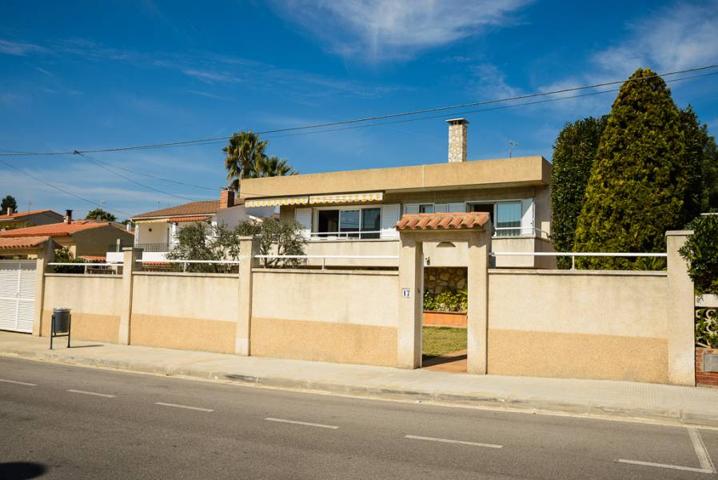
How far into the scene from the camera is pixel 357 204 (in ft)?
99.6

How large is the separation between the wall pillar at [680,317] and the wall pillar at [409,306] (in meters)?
5.18

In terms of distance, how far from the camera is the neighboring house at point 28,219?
190ft

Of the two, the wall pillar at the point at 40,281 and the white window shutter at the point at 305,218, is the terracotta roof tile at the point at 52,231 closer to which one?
the white window shutter at the point at 305,218

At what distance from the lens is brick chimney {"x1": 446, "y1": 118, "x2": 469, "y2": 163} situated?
29.3m

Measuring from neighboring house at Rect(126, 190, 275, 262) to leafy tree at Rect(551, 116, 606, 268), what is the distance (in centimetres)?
1616

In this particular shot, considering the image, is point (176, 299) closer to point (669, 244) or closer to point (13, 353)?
point (13, 353)

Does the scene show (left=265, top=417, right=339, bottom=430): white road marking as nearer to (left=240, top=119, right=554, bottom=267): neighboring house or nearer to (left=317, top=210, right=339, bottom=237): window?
(left=240, top=119, right=554, bottom=267): neighboring house

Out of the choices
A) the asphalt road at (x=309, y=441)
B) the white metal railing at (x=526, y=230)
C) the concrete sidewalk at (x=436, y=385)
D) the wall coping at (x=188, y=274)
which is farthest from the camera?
the white metal railing at (x=526, y=230)

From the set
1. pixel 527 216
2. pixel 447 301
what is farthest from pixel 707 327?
pixel 447 301

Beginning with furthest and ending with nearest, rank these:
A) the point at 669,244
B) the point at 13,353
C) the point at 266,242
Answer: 1. the point at 266,242
2. the point at 13,353
3. the point at 669,244

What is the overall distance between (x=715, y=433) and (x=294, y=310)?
9843 millimetres

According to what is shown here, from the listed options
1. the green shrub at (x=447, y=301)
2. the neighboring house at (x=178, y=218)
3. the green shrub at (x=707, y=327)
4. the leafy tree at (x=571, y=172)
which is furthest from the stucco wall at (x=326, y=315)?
the neighboring house at (x=178, y=218)

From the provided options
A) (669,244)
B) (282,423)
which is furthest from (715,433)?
(282,423)

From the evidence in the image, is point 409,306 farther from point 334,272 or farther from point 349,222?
point 349,222
